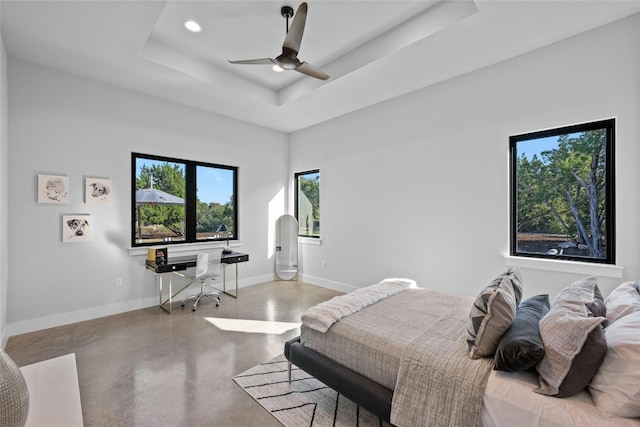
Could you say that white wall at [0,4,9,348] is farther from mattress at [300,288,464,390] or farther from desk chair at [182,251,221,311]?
mattress at [300,288,464,390]

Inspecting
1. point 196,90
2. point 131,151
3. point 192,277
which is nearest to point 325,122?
point 196,90

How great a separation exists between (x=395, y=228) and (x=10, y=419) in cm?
408

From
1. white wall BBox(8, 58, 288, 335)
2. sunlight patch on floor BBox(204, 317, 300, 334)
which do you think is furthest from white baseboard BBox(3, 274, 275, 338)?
sunlight patch on floor BBox(204, 317, 300, 334)

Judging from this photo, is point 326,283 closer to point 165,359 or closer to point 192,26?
point 165,359

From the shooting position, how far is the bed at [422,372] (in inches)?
50.8

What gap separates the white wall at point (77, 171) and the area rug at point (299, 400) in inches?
104

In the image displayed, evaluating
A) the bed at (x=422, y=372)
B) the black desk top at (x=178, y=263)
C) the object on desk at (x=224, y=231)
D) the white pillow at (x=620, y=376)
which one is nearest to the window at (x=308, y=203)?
the object on desk at (x=224, y=231)

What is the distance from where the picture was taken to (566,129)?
3018mm

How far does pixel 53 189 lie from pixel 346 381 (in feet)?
13.0

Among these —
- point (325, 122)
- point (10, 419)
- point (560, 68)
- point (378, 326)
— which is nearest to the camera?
point (10, 419)

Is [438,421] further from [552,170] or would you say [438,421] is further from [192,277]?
[192,277]

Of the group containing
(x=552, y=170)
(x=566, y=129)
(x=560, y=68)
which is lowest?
(x=552, y=170)

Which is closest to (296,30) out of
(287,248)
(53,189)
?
(53,189)

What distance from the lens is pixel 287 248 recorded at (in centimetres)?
597
